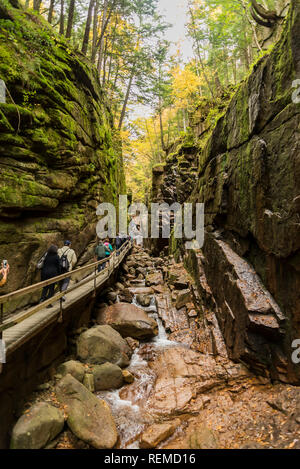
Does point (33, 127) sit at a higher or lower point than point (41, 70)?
lower

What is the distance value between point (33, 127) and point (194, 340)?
10.2 m

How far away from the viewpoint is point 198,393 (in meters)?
6.23

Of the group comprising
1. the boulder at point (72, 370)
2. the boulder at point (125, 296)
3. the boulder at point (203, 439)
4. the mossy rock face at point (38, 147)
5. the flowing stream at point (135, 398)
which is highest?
the mossy rock face at point (38, 147)

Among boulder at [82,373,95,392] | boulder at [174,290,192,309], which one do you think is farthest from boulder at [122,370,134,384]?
boulder at [174,290,192,309]

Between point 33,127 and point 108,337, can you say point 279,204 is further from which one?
point 33,127

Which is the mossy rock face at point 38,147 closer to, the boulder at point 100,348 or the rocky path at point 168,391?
the boulder at point 100,348

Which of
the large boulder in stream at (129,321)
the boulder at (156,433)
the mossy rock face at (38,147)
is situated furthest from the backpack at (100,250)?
the boulder at (156,433)

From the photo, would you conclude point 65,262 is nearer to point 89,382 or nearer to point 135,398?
point 89,382

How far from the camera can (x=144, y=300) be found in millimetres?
12914

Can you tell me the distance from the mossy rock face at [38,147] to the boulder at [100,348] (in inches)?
110

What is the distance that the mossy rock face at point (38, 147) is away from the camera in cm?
719

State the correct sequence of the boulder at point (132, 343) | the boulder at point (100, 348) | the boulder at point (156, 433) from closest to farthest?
the boulder at point (156, 433)
the boulder at point (100, 348)
the boulder at point (132, 343)

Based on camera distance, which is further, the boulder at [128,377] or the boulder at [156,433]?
the boulder at [128,377]
